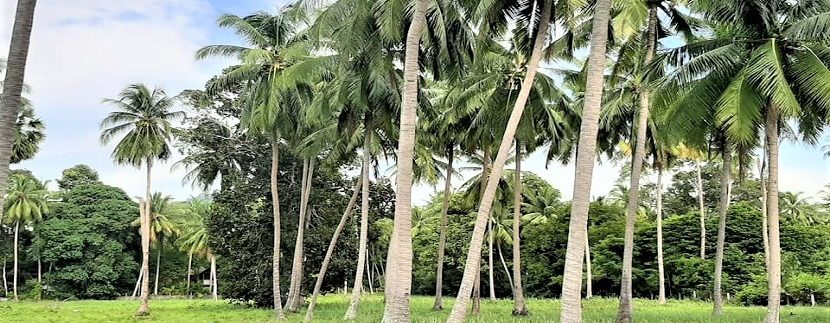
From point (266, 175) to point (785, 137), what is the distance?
21.3 m

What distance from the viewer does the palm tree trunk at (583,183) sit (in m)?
9.59

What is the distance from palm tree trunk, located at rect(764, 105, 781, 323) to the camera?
1497 centimetres

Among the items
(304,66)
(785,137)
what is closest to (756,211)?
(785,137)

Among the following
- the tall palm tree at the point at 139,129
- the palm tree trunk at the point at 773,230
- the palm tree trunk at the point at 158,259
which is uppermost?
the tall palm tree at the point at 139,129

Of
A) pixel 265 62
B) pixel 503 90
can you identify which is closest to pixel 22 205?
pixel 265 62

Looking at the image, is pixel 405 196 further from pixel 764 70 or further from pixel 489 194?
pixel 764 70

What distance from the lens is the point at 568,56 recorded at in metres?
19.3

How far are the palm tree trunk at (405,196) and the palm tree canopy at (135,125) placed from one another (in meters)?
17.1

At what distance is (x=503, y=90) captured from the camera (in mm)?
21547

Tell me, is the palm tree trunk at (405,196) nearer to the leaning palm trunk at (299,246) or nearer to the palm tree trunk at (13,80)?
Result: the palm tree trunk at (13,80)

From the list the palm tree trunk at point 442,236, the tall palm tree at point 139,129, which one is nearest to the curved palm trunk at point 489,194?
the palm tree trunk at point 442,236

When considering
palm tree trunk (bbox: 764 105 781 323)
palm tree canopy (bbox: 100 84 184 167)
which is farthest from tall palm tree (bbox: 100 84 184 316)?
palm tree trunk (bbox: 764 105 781 323)

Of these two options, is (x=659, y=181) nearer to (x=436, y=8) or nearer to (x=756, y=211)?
(x=756, y=211)

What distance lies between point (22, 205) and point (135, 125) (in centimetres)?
2523
